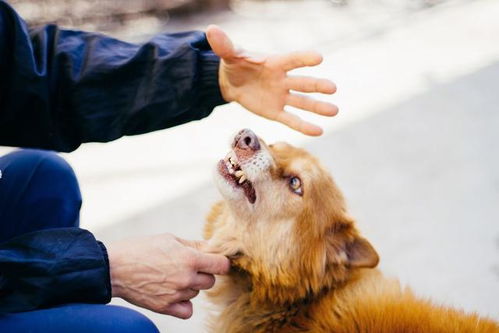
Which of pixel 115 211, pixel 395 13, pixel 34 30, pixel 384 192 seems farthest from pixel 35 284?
pixel 395 13

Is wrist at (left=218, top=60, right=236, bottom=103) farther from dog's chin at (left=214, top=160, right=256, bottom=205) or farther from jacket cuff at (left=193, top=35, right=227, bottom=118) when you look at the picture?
dog's chin at (left=214, top=160, right=256, bottom=205)

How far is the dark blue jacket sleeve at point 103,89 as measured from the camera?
197 centimetres

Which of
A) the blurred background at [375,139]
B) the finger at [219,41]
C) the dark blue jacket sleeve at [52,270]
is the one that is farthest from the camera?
the blurred background at [375,139]

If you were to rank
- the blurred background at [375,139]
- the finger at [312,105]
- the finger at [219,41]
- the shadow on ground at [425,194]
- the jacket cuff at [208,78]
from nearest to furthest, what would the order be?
the finger at [219,41], the finger at [312,105], the jacket cuff at [208,78], the shadow on ground at [425,194], the blurred background at [375,139]

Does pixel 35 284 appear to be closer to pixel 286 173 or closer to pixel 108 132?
pixel 108 132

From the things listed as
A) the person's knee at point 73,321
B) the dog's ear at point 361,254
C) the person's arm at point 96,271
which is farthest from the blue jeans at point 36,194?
the dog's ear at point 361,254

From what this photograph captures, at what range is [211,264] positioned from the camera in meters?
1.80

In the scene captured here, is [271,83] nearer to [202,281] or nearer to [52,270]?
[202,281]

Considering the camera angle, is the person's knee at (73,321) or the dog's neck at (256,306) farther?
the dog's neck at (256,306)

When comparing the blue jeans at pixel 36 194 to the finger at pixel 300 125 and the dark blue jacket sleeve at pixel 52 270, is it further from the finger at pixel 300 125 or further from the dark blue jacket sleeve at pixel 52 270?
the finger at pixel 300 125

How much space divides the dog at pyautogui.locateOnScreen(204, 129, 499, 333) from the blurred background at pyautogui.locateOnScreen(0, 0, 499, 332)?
827 mm

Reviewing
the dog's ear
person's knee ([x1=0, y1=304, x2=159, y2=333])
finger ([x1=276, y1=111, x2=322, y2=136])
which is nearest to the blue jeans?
person's knee ([x1=0, y1=304, x2=159, y2=333])

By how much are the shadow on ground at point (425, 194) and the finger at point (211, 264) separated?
1374mm

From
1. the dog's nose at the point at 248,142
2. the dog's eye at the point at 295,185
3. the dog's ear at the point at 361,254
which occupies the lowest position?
the dog's ear at the point at 361,254
